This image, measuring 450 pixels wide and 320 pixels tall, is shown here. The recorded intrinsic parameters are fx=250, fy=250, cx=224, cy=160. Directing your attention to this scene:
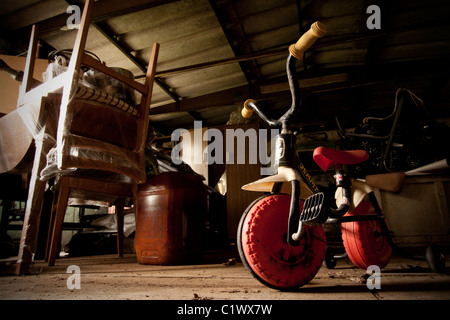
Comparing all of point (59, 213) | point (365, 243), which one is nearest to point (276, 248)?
point (365, 243)

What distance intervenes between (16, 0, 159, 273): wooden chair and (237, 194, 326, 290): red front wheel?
3.33 ft

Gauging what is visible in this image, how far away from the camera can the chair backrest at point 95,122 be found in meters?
1.31

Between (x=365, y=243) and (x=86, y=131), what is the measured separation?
1.77 meters

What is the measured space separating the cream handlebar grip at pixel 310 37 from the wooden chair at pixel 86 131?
1.12 meters

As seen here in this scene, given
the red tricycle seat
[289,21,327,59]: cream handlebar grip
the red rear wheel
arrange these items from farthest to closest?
the red rear wheel < the red tricycle seat < [289,21,327,59]: cream handlebar grip

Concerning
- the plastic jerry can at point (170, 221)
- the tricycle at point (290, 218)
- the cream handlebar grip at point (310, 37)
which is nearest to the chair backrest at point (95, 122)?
the plastic jerry can at point (170, 221)

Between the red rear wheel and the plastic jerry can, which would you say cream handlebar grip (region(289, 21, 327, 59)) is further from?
the plastic jerry can

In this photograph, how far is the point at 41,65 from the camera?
8.37 feet

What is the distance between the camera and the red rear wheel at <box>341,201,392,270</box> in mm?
1176

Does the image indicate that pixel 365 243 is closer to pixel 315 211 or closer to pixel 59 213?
pixel 315 211

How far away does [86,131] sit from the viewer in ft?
5.51

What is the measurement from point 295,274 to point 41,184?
53.1 inches

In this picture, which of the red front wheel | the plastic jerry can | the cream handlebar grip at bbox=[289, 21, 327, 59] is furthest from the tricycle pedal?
the plastic jerry can
